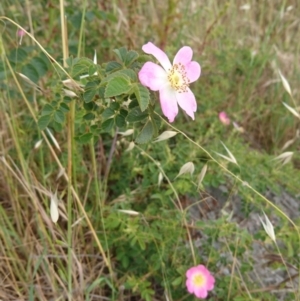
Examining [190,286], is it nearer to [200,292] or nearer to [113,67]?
[200,292]

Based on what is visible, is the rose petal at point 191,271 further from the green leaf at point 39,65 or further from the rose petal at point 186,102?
the green leaf at point 39,65

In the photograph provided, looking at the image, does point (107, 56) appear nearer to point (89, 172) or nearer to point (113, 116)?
point (89, 172)

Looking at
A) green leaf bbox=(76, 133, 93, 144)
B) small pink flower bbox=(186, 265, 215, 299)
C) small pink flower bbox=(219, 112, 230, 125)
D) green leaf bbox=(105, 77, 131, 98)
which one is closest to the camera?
green leaf bbox=(105, 77, 131, 98)

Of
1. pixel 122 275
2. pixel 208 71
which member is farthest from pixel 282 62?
pixel 122 275

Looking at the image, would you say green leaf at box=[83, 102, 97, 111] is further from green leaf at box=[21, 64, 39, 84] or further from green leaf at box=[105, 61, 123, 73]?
green leaf at box=[21, 64, 39, 84]

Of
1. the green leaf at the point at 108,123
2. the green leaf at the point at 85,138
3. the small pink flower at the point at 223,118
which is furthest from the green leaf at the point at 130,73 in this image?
the small pink flower at the point at 223,118

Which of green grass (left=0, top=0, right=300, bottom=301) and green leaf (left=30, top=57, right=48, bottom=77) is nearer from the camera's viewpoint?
green grass (left=0, top=0, right=300, bottom=301)

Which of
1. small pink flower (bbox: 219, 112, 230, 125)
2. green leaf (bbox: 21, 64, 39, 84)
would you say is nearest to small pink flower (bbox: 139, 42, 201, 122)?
green leaf (bbox: 21, 64, 39, 84)
